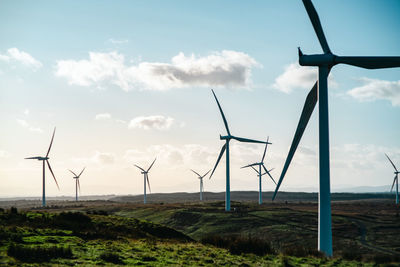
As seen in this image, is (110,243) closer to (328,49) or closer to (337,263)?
(337,263)

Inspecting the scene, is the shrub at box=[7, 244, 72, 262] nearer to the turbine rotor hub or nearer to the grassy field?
the grassy field

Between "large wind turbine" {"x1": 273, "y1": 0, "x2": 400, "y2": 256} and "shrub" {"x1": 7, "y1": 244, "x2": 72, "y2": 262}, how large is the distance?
1544 cm

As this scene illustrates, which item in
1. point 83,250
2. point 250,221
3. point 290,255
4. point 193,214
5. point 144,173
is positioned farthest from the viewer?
point 144,173

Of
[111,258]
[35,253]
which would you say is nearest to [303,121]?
[111,258]

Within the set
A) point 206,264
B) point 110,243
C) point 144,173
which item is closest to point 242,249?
point 206,264

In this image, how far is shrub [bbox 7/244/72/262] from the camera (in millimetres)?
20297

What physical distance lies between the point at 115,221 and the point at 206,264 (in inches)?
934

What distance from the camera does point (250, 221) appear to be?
207 feet

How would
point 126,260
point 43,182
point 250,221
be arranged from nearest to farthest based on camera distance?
1. point 126,260
2. point 250,221
3. point 43,182

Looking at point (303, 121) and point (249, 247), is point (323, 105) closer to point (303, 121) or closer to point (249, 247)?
point (303, 121)

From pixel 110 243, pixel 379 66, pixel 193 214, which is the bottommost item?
pixel 193 214

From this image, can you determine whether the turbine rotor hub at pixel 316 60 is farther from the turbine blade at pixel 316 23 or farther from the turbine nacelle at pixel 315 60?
the turbine blade at pixel 316 23

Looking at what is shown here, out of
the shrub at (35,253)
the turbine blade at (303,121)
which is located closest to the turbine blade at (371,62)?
the turbine blade at (303,121)

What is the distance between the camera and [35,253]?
69.0 feet
